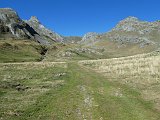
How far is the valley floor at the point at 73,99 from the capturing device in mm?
27156

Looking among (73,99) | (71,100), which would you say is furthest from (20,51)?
(71,100)

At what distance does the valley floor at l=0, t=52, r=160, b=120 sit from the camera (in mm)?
27156

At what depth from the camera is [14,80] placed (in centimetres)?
4822

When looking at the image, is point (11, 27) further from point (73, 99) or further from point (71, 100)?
point (71, 100)

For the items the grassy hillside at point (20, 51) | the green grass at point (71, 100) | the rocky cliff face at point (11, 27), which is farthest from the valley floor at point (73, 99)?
the rocky cliff face at point (11, 27)

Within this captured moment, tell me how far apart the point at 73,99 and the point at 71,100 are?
0.51 m

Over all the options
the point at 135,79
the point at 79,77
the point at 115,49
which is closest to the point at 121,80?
the point at 135,79

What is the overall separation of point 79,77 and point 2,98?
55.3ft

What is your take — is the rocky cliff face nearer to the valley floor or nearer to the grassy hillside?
the grassy hillside

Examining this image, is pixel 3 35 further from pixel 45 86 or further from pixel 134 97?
pixel 134 97

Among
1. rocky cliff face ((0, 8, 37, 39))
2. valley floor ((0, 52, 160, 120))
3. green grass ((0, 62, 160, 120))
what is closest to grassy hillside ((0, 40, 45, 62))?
rocky cliff face ((0, 8, 37, 39))

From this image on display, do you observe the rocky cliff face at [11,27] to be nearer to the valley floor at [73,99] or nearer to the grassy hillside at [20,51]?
the grassy hillside at [20,51]

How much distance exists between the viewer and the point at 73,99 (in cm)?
3362

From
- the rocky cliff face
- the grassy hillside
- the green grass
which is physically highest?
the rocky cliff face
